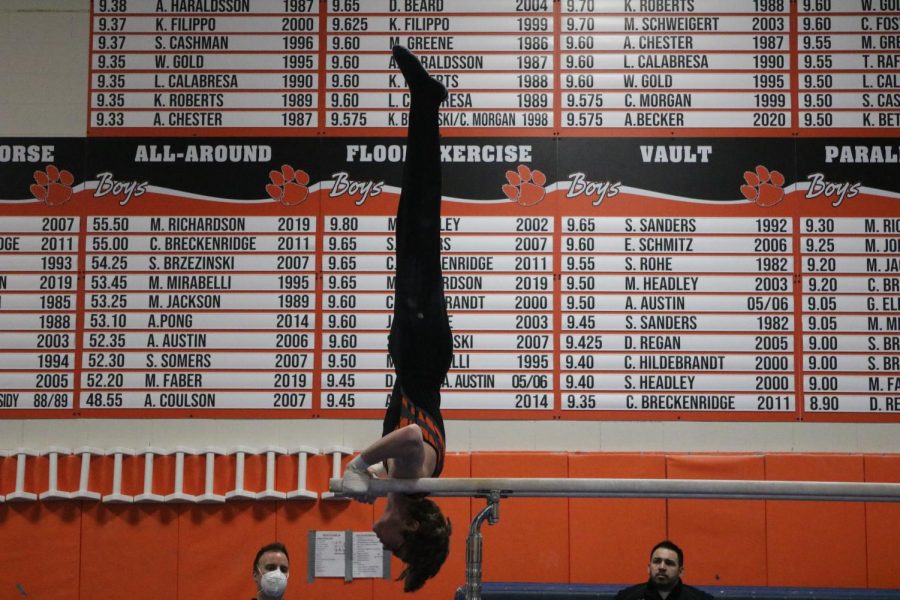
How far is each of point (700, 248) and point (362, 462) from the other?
3.30 meters

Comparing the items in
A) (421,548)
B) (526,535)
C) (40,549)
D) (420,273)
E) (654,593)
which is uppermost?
(420,273)

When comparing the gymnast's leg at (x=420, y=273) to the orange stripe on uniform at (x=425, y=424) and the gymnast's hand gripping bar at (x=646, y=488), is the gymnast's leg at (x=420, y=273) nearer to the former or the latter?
the orange stripe on uniform at (x=425, y=424)

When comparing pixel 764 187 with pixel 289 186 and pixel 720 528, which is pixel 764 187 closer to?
pixel 720 528

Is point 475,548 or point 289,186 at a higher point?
point 289,186

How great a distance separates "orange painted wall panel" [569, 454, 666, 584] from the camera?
19.7 feet

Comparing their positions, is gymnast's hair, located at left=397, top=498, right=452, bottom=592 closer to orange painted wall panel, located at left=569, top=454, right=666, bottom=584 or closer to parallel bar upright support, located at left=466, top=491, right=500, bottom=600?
parallel bar upright support, located at left=466, top=491, right=500, bottom=600

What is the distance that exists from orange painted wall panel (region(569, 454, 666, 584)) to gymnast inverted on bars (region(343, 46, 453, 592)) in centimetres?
204

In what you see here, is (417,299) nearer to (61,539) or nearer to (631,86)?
(631,86)

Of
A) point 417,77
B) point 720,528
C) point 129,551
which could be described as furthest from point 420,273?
point 129,551

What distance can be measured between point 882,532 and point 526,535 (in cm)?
210

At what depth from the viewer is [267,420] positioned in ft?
20.3

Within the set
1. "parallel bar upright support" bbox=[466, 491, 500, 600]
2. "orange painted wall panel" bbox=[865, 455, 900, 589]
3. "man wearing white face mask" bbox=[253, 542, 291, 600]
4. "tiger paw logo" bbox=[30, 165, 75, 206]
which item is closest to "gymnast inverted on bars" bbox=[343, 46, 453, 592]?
"parallel bar upright support" bbox=[466, 491, 500, 600]

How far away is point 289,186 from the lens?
6.32m

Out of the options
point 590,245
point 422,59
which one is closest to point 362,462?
point 590,245
